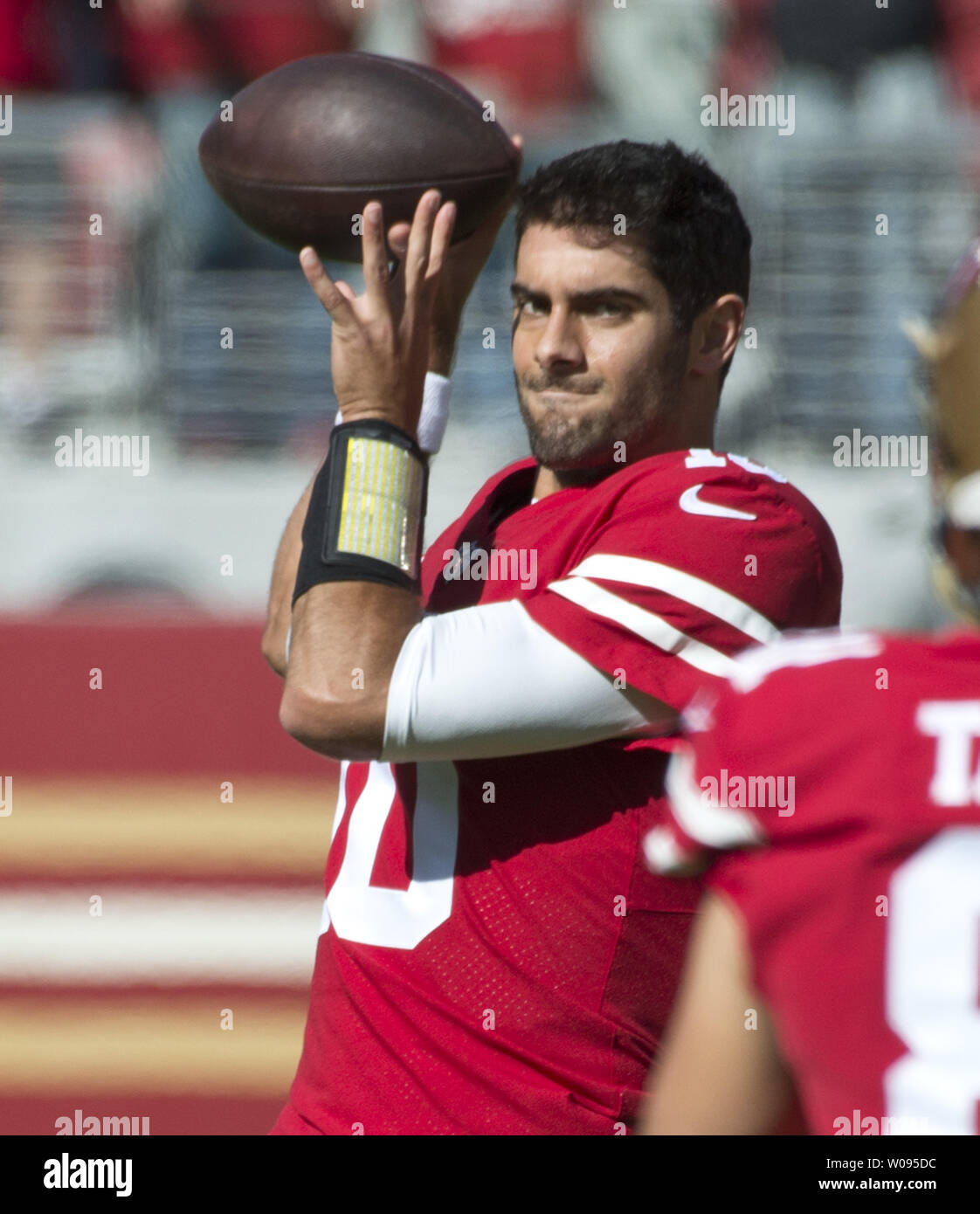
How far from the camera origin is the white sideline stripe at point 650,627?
Answer: 1581mm

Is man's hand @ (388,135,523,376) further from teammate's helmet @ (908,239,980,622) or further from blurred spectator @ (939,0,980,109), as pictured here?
blurred spectator @ (939,0,980,109)

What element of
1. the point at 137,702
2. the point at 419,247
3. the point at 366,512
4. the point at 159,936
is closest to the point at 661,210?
the point at 419,247

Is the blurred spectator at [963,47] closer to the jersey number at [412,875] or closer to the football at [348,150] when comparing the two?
the football at [348,150]

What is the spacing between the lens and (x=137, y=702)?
11.9 ft

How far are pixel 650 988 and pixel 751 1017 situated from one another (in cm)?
69

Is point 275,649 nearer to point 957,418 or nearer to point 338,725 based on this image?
point 338,725

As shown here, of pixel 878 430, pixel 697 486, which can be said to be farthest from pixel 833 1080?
pixel 878 430

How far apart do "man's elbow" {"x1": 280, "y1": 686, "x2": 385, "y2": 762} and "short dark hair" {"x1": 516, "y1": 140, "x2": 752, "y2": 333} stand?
0.60 metres

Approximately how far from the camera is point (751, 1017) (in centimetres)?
98

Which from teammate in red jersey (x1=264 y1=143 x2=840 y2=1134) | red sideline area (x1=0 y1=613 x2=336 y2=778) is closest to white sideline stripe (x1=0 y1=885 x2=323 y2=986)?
red sideline area (x1=0 y1=613 x2=336 y2=778)

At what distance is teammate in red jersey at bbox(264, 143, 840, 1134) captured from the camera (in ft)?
5.13

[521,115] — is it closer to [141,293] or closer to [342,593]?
[141,293]

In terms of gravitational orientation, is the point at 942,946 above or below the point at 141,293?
below

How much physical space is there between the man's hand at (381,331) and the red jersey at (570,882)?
254 millimetres
